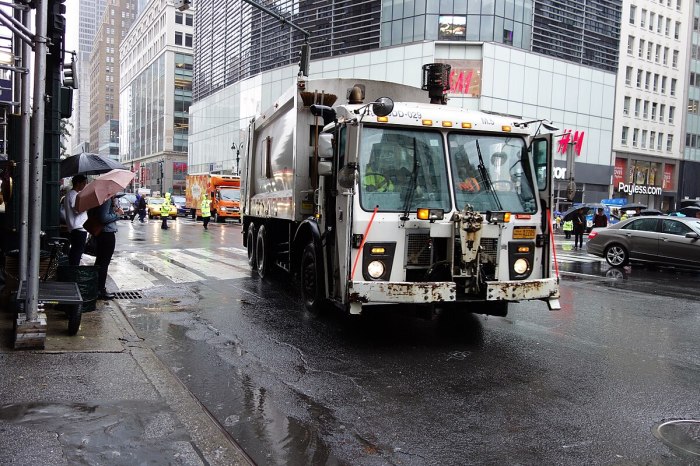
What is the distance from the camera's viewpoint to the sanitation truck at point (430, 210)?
6461mm

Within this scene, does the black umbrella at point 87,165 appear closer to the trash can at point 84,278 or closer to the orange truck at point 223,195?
the trash can at point 84,278

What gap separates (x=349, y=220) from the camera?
652 cm

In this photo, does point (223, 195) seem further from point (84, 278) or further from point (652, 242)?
point (84, 278)

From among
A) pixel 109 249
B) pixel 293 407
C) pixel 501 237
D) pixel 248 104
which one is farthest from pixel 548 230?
pixel 248 104

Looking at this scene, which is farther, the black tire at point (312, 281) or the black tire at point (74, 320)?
the black tire at point (312, 281)

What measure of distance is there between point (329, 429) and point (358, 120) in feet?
11.3

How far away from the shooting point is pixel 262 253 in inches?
479

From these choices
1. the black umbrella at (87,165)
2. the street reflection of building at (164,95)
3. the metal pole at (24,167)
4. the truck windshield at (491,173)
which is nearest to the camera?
the metal pole at (24,167)

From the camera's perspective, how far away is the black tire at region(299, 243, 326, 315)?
7.59 m

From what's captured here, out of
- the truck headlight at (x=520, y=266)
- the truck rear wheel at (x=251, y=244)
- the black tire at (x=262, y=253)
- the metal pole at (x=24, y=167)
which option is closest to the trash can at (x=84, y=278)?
the metal pole at (x=24, y=167)

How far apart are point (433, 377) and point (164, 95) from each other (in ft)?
337

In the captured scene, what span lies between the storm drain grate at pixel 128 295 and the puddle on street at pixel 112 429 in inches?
210

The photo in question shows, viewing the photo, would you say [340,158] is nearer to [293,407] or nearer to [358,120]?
[358,120]

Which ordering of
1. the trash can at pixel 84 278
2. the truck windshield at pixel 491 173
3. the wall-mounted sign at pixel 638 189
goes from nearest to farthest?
the truck windshield at pixel 491 173
the trash can at pixel 84 278
the wall-mounted sign at pixel 638 189
